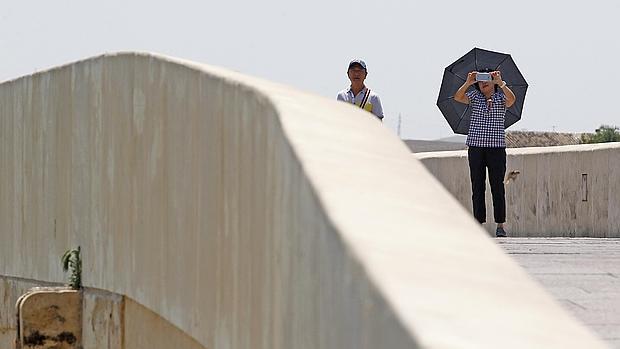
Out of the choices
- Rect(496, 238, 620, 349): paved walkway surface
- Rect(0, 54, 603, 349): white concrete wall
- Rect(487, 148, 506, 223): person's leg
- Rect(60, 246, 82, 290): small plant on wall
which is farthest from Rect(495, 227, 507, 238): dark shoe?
Rect(60, 246, 82, 290): small plant on wall

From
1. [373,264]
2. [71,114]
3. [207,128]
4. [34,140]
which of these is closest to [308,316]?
[373,264]

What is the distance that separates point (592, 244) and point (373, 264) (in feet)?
29.8

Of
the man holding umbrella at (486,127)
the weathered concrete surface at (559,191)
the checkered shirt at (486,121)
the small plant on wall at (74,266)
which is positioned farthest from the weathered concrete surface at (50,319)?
the weathered concrete surface at (559,191)

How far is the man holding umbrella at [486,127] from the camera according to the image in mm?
11922

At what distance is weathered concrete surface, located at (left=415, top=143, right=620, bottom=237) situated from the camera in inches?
598

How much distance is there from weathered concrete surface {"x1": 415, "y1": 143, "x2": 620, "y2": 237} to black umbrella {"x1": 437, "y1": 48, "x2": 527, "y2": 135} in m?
1.21

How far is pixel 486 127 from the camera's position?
39.5ft

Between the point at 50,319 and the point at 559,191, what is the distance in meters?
8.58

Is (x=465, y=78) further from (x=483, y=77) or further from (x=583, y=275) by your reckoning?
(x=583, y=275)

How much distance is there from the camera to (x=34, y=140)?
9281 mm

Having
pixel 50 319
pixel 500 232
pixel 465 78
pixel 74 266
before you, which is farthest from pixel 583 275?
pixel 465 78

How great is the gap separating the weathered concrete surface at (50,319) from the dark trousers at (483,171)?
4.62 m

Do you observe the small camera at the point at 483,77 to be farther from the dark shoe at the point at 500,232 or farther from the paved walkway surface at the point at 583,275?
the dark shoe at the point at 500,232

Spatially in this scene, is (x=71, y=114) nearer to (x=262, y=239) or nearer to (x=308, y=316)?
(x=262, y=239)
